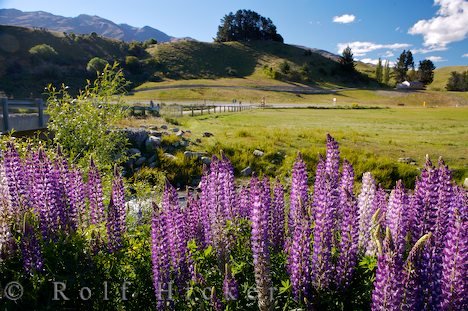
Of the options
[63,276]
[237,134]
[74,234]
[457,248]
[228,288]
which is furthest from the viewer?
[237,134]

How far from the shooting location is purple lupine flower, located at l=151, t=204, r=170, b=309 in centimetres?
383

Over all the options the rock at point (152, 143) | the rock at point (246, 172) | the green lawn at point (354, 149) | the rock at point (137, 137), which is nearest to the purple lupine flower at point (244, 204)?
the green lawn at point (354, 149)

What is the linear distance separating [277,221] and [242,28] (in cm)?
15445

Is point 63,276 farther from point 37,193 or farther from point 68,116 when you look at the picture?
point 68,116

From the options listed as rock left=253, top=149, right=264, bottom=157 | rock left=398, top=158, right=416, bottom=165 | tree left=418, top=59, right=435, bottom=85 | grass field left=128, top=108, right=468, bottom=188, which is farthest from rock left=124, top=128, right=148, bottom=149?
tree left=418, top=59, right=435, bottom=85

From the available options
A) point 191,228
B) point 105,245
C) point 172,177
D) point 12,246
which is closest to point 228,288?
point 191,228

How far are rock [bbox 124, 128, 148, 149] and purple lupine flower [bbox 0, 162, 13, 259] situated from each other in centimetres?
1239

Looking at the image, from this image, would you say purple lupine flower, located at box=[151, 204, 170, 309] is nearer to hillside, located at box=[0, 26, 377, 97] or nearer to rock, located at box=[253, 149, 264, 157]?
rock, located at box=[253, 149, 264, 157]

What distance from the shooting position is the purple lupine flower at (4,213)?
432cm

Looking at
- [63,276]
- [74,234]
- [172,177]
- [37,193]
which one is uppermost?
[37,193]

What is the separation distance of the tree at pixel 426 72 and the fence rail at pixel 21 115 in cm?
12561

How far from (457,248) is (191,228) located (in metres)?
2.75

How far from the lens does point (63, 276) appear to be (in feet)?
13.3

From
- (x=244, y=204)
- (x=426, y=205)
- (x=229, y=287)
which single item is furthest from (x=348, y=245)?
(x=244, y=204)
